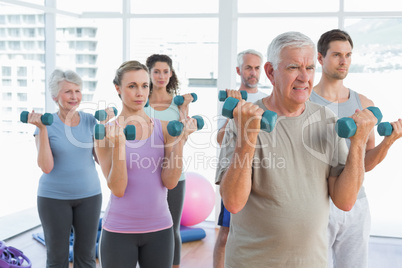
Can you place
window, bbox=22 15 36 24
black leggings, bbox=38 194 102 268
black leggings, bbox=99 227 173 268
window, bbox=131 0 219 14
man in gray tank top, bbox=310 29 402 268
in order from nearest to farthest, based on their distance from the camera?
black leggings, bbox=99 227 173 268 < man in gray tank top, bbox=310 29 402 268 < black leggings, bbox=38 194 102 268 < window, bbox=22 15 36 24 < window, bbox=131 0 219 14

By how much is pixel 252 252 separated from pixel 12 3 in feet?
10.3

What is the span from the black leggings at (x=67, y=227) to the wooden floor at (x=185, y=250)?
821mm

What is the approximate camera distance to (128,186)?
2.01 metres

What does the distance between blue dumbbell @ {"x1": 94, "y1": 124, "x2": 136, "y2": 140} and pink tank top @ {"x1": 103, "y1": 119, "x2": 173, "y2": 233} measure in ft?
0.45

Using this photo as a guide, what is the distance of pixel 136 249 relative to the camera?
199cm

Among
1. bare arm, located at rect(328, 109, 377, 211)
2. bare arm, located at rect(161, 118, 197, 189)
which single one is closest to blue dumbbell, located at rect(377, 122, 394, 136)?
bare arm, located at rect(328, 109, 377, 211)

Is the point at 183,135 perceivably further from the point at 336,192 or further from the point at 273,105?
the point at 336,192

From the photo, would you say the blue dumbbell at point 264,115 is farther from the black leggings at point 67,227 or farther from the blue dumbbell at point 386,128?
the black leggings at point 67,227

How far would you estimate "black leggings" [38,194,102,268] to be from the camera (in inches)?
99.7

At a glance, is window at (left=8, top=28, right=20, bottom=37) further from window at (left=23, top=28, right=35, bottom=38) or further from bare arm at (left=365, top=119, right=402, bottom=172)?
bare arm at (left=365, top=119, right=402, bottom=172)

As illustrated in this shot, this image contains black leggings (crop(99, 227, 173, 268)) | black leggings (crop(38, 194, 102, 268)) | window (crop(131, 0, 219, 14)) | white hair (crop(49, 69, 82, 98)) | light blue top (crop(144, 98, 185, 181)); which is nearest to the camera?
black leggings (crop(99, 227, 173, 268))

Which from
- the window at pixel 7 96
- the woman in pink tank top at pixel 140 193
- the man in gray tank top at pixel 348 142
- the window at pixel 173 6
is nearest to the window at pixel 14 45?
the window at pixel 7 96

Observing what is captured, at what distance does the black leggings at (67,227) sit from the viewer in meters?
2.53

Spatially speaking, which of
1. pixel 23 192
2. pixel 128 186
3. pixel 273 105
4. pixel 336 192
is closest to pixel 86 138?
pixel 128 186
